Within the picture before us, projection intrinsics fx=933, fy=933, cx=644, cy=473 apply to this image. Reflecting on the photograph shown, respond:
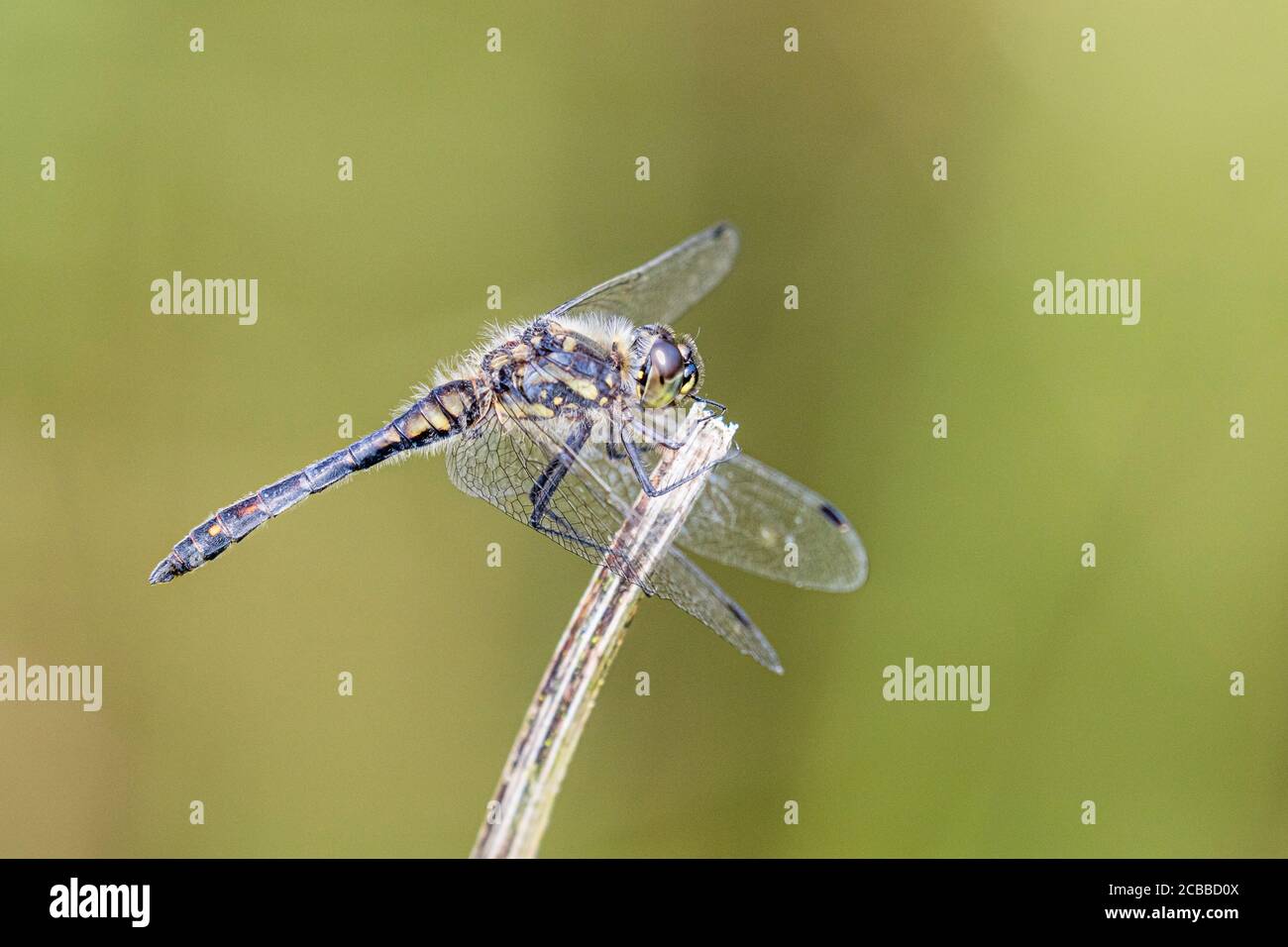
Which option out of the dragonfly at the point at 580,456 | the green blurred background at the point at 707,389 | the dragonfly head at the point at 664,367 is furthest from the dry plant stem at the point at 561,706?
the green blurred background at the point at 707,389

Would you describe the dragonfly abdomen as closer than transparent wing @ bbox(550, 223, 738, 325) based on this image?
Yes

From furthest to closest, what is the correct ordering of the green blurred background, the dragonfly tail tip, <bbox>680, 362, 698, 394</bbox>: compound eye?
the green blurred background, the dragonfly tail tip, <bbox>680, 362, 698, 394</bbox>: compound eye

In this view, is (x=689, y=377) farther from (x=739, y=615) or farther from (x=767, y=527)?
(x=739, y=615)

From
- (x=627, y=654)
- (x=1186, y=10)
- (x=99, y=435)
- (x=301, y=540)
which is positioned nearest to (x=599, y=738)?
(x=627, y=654)

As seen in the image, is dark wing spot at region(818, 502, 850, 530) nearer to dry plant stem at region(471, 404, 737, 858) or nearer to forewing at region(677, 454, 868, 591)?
forewing at region(677, 454, 868, 591)

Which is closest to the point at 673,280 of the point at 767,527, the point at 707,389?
the point at 707,389

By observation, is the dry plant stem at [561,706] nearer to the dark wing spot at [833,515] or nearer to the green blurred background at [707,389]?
the dark wing spot at [833,515]

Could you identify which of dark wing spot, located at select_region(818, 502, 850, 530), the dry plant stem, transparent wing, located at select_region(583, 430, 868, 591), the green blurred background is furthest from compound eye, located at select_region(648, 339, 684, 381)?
the green blurred background

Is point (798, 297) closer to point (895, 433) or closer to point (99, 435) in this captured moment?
point (895, 433)
